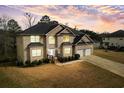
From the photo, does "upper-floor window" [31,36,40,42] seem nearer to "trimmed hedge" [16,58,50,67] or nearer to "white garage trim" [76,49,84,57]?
"trimmed hedge" [16,58,50,67]

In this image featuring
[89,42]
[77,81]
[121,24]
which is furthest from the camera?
[89,42]

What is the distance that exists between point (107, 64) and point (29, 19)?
4059mm

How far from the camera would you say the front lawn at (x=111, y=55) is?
8.69m

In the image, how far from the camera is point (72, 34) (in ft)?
31.6

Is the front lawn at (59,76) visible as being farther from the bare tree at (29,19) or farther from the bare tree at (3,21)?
the bare tree at (29,19)

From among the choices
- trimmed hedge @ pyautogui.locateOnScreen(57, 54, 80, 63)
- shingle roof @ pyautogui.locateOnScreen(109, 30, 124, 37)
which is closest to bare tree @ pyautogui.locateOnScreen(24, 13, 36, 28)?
trimmed hedge @ pyautogui.locateOnScreen(57, 54, 80, 63)

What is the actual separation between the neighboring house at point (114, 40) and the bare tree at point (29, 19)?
10.7 feet

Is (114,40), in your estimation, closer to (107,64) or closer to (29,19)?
(107,64)
